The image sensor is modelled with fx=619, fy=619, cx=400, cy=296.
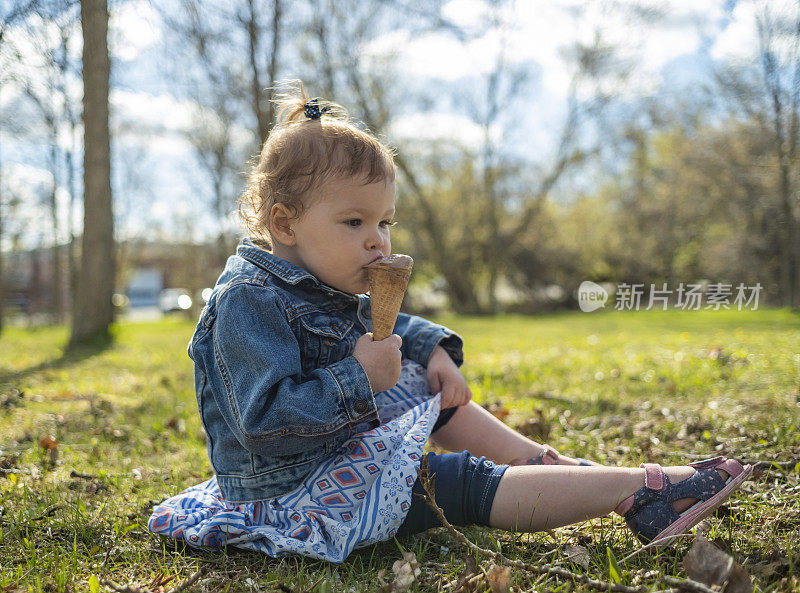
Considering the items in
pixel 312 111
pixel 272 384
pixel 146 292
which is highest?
pixel 312 111

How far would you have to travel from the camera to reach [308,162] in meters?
1.78

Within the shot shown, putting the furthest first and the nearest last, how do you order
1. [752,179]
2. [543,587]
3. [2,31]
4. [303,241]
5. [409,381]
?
[752,179], [2,31], [409,381], [303,241], [543,587]

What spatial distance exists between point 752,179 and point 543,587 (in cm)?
1026

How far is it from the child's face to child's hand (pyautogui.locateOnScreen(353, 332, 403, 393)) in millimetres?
216

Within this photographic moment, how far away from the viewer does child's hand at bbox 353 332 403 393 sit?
166 cm

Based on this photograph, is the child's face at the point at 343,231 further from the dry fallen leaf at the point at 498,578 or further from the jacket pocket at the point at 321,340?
the dry fallen leaf at the point at 498,578

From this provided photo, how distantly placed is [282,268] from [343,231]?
0.66 feet

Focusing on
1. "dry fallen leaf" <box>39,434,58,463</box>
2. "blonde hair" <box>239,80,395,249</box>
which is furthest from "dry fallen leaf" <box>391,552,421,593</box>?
"dry fallen leaf" <box>39,434,58,463</box>

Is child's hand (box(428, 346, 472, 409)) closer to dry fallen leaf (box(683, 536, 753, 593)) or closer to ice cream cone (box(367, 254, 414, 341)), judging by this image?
ice cream cone (box(367, 254, 414, 341))

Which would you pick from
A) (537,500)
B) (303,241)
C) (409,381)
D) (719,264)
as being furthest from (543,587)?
(719,264)

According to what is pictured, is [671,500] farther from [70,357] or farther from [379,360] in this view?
[70,357]

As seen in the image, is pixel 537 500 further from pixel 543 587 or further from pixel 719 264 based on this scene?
pixel 719 264

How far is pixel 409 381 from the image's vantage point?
198 cm

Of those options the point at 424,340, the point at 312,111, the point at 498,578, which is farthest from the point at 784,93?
the point at 498,578
